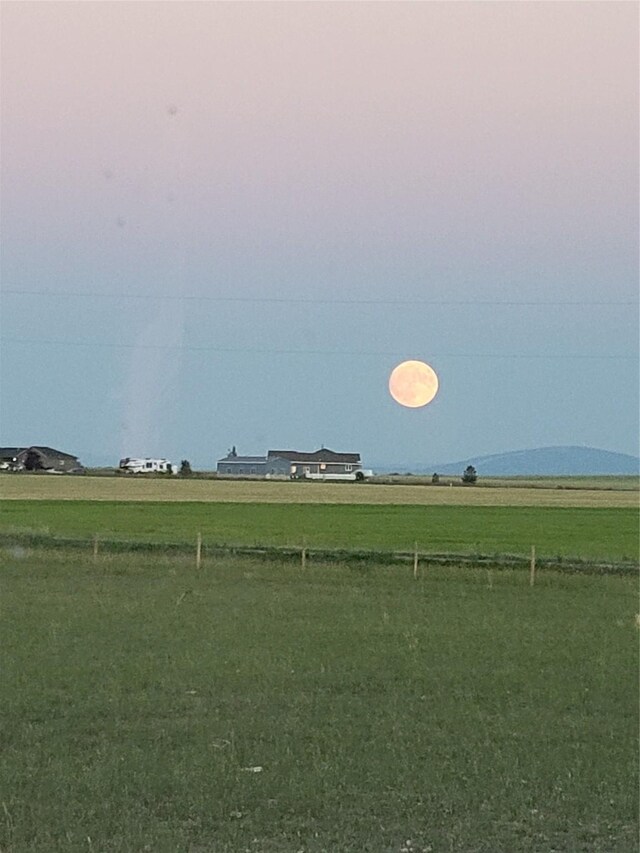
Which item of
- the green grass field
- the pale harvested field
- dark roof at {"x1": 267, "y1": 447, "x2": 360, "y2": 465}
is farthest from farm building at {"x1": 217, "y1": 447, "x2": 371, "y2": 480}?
the green grass field

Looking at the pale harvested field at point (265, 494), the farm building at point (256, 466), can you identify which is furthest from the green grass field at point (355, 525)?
the farm building at point (256, 466)

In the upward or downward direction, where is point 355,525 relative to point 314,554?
upward

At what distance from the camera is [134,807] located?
31.3 feet

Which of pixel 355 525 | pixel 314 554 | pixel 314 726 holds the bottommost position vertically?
pixel 314 726

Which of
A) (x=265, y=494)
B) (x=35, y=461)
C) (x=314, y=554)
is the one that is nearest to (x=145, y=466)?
(x=35, y=461)

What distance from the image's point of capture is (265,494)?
3056 inches

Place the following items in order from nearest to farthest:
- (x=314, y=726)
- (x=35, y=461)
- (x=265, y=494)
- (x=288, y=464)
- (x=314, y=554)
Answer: (x=314, y=726) → (x=314, y=554) → (x=265, y=494) → (x=35, y=461) → (x=288, y=464)

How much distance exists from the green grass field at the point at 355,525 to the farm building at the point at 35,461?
57.9 meters

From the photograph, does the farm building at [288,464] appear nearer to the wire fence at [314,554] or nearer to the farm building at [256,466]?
the farm building at [256,466]

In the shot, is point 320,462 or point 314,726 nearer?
point 314,726

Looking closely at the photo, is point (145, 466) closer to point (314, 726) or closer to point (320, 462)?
point (320, 462)

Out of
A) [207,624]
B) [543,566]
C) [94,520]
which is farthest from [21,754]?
[94,520]

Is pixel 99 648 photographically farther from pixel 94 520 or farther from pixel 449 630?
pixel 94 520

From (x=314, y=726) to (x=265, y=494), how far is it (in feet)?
213
